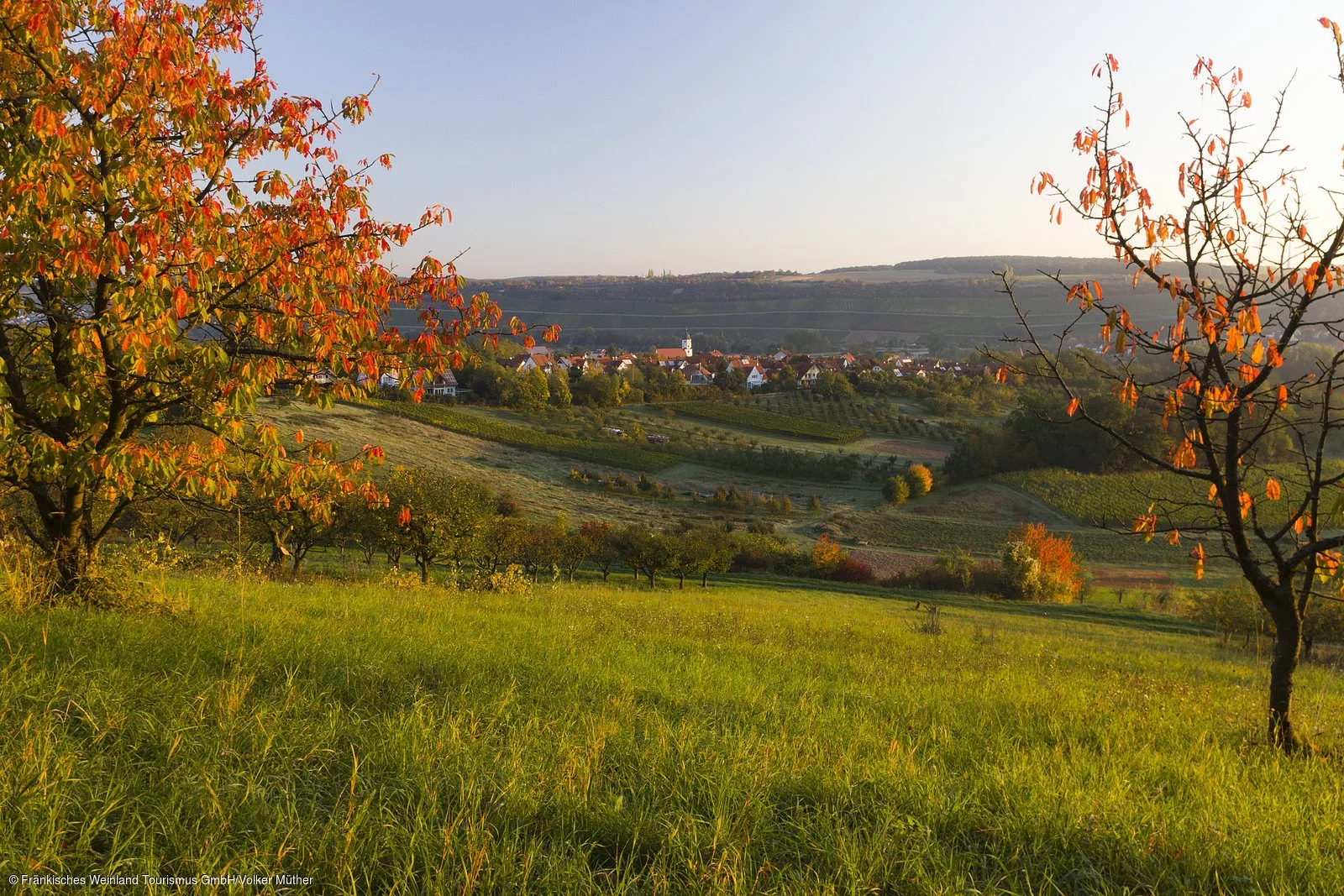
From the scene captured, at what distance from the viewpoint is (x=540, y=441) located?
7000 centimetres

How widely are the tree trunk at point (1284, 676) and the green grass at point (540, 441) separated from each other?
61354mm

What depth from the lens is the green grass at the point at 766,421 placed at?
265ft

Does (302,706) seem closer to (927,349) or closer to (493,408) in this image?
(493,408)

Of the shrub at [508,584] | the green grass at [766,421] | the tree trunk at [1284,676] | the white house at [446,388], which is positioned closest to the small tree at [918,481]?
the green grass at [766,421]

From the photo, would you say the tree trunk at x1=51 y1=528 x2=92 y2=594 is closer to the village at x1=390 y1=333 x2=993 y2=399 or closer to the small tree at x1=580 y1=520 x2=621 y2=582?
the small tree at x1=580 y1=520 x2=621 y2=582

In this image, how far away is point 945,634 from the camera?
13.3 meters

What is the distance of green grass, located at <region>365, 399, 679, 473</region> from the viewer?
2675 inches

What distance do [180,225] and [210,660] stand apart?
3052 millimetres

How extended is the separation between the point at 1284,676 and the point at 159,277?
7.70 m

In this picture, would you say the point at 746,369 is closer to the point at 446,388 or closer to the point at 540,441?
the point at 446,388

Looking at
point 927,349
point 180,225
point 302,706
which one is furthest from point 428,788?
point 927,349

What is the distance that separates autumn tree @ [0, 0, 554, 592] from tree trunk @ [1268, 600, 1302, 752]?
5718mm

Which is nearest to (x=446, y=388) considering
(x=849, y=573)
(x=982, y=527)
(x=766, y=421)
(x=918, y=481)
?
(x=766, y=421)

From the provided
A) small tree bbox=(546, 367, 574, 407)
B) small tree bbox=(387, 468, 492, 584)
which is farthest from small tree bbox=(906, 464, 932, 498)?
small tree bbox=(387, 468, 492, 584)
